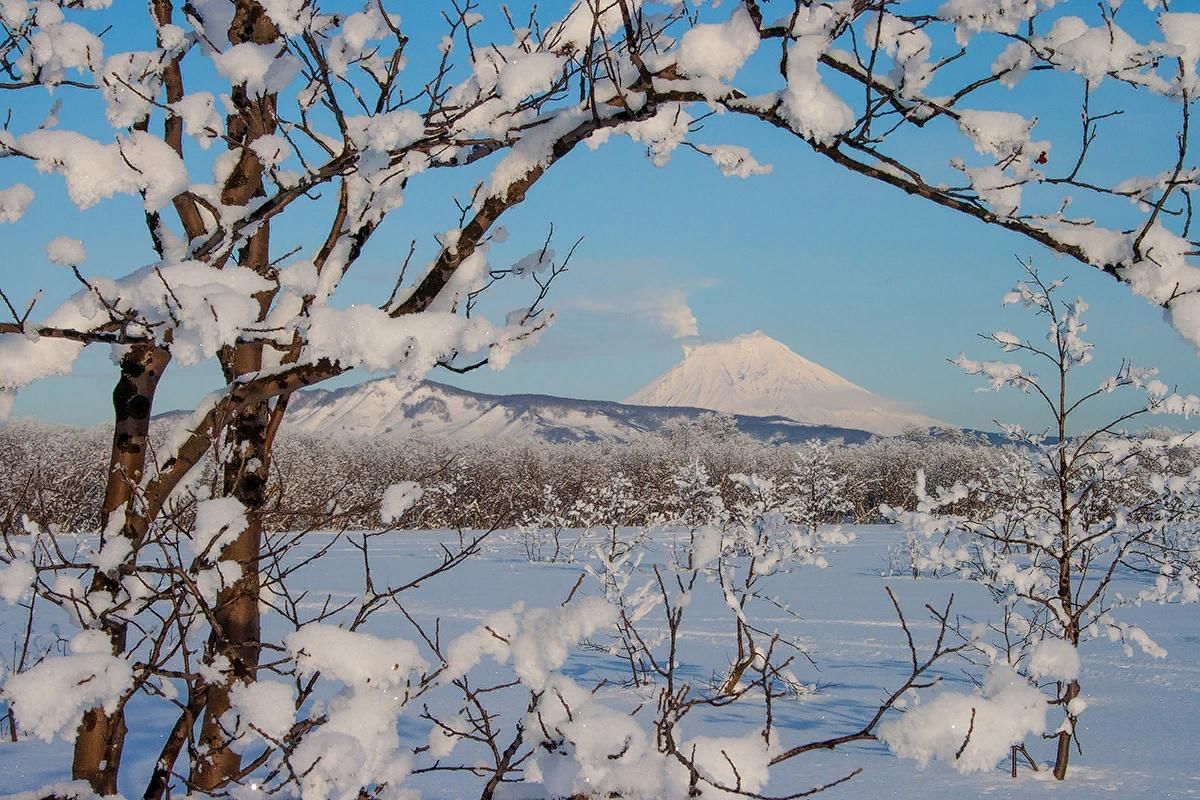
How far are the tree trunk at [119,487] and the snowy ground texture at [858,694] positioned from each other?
1.23m

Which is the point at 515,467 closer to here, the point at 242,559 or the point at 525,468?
the point at 525,468

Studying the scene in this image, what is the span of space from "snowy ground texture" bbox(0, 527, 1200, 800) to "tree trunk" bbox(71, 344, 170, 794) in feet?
4.05

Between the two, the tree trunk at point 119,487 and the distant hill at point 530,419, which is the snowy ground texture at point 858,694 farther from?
the distant hill at point 530,419

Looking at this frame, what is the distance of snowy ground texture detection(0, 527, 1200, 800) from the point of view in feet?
15.9

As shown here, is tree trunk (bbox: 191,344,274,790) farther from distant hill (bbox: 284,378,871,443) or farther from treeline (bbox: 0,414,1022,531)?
distant hill (bbox: 284,378,871,443)

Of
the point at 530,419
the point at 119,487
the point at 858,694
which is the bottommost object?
the point at 858,694

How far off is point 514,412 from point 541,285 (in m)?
138

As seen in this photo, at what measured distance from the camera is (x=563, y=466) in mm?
44156

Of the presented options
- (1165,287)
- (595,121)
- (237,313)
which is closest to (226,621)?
(237,313)

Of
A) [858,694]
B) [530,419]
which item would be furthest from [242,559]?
[530,419]

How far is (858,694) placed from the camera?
24.0 ft

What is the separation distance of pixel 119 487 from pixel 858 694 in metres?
6.51

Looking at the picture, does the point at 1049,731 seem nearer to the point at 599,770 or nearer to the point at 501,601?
the point at 599,770

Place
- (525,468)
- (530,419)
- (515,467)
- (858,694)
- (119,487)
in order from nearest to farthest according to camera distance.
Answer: (119,487)
(858,694)
(525,468)
(515,467)
(530,419)
